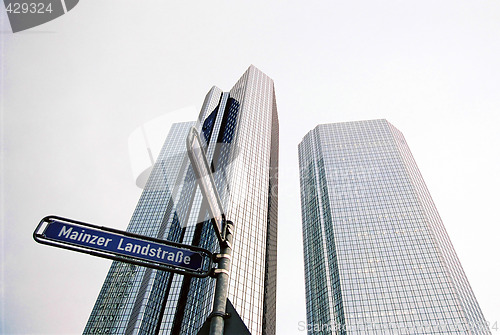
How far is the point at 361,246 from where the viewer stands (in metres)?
107

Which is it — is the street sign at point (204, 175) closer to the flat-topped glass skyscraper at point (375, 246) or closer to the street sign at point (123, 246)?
the street sign at point (123, 246)

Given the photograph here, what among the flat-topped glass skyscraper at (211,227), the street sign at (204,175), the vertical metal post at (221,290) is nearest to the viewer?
the vertical metal post at (221,290)

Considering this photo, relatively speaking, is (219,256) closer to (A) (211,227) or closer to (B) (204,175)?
(B) (204,175)

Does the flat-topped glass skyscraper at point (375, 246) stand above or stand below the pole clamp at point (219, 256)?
above

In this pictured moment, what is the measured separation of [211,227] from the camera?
92.4 meters

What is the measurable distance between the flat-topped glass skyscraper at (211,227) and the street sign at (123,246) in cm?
5639

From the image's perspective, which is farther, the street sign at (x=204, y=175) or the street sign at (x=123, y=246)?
the street sign at (x=123, y=246)

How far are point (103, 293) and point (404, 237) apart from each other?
347 feet

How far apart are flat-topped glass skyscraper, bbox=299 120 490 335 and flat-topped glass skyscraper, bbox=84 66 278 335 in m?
18.1

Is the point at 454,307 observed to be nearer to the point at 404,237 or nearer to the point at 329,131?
the point at 404,237

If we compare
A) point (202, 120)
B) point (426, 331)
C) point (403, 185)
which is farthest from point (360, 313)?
point (202, 120)

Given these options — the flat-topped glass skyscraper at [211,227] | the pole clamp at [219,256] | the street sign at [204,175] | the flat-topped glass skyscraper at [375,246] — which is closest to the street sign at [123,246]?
the pole clamp at [219,256]

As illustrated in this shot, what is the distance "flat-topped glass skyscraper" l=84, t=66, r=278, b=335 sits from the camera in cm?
7581

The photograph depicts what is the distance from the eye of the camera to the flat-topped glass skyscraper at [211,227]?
7581cm
